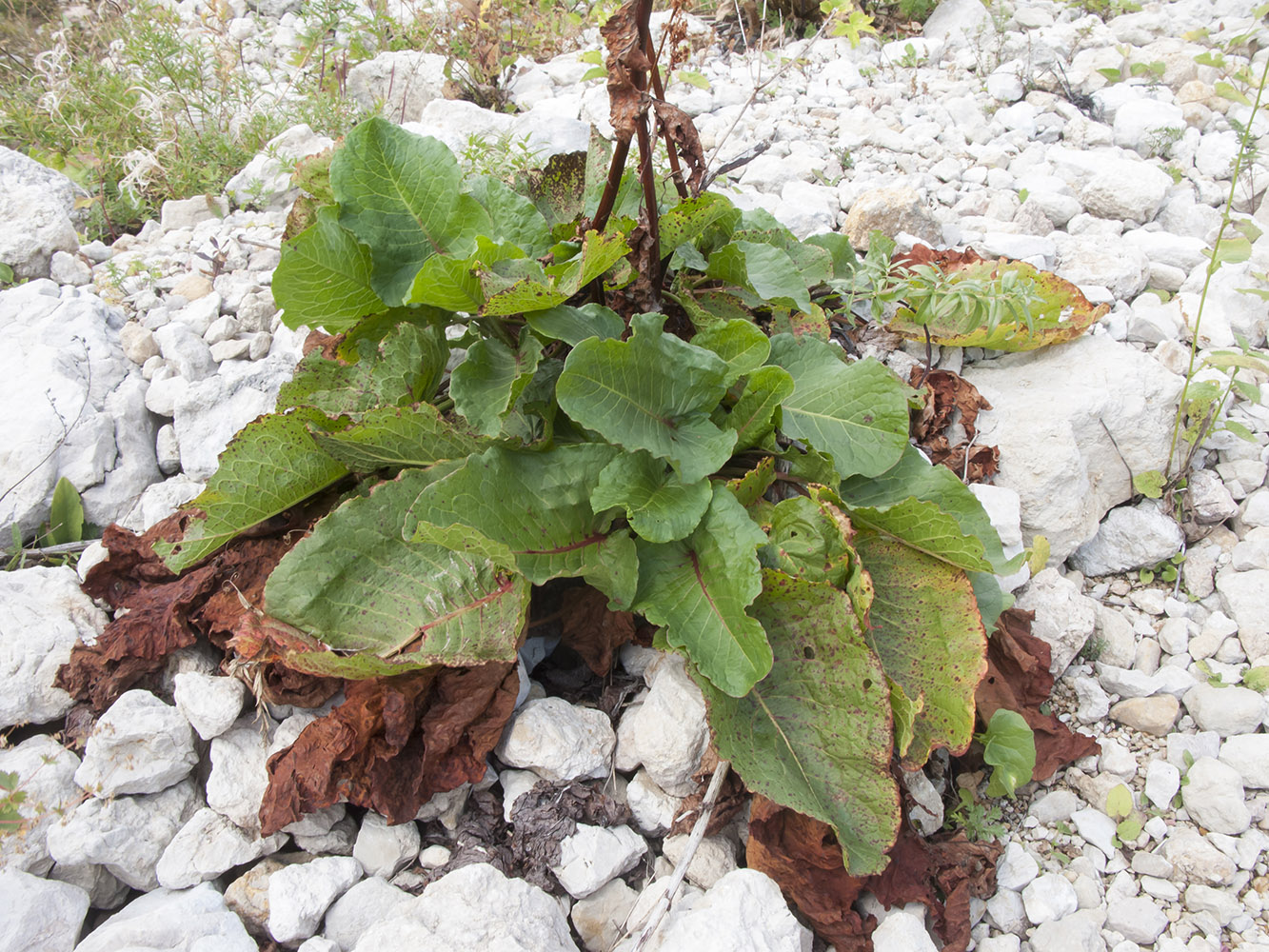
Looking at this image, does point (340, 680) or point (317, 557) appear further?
point (340, 680)

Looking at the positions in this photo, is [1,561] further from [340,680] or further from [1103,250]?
[1103,250]

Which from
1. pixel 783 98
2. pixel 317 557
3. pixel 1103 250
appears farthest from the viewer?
pixel 783 98

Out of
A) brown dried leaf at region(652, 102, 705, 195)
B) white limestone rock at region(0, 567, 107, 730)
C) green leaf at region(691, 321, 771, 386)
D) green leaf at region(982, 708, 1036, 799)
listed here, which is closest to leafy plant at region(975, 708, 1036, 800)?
green leaf at region(982, 708, 1036, 799)

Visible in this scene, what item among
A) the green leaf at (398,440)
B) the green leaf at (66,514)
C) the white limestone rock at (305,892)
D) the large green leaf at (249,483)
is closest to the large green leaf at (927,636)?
the green leaf at (398,440)

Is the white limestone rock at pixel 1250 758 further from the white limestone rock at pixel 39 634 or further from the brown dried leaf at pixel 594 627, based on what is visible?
the white limestone rock at pixel 39 634

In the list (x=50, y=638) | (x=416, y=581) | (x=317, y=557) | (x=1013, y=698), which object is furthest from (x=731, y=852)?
(x=50, y=638)

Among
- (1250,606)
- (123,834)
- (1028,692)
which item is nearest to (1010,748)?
(1028,692)

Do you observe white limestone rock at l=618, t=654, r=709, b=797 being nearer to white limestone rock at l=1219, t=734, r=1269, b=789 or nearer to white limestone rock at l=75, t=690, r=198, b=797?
white limestone rock at l=75, t=690, r=198, b=797
